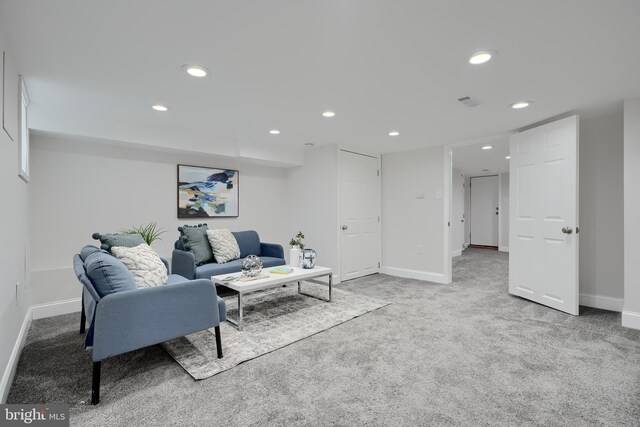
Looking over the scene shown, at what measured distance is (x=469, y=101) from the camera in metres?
2.85

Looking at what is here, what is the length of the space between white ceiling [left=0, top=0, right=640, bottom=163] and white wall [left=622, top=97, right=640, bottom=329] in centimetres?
24

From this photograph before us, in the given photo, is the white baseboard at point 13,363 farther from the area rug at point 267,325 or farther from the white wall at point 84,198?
the area rug at point 267,325

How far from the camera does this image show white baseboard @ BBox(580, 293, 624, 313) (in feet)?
10.9

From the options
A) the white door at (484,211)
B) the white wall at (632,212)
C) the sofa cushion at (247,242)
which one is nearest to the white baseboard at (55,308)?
the sofa cushion at (247,242)

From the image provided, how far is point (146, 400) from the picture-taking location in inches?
70.0

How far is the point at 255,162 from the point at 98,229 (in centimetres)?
235

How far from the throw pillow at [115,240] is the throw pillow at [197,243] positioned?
3.12ft

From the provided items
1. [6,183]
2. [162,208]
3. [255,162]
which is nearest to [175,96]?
[6,183]

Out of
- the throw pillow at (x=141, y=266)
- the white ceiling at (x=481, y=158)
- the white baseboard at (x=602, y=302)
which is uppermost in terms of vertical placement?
the white ceiling at (x=481, y=158)

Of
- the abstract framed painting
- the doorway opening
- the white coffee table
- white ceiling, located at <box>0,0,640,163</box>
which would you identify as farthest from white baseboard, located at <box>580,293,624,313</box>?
the abstract framed painting

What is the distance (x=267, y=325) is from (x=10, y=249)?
199cm

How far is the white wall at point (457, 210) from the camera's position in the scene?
755 cm

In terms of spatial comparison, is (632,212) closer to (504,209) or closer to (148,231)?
(148,231)

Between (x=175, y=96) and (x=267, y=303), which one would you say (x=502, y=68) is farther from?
(x=267, y=303)
